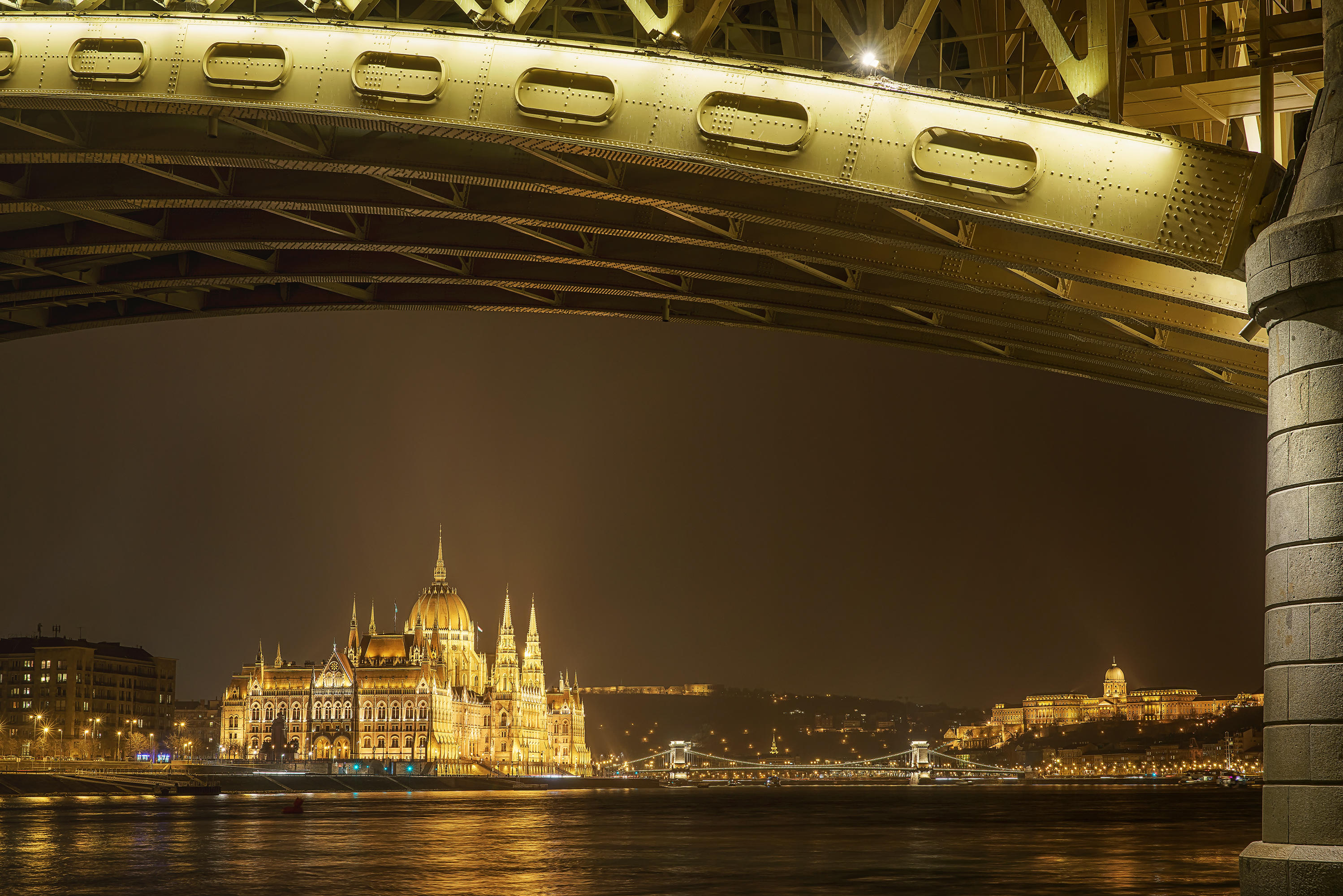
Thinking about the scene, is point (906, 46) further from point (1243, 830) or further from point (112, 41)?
point (1243, 830)

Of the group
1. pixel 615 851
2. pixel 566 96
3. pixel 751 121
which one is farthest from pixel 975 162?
pixel 615 851

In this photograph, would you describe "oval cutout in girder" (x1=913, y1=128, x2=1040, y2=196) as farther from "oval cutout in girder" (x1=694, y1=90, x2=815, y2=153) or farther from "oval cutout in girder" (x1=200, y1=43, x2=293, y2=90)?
"oval cutout in girder" (x1=200, y1=43, x2=293, y2=90)

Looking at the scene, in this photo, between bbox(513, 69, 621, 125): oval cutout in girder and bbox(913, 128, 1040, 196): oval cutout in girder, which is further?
bbox(513, 69, 621, 125): oval cutout in girder

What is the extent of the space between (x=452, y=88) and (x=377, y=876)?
15.4 m

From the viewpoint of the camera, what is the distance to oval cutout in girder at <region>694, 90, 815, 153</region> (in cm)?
1502

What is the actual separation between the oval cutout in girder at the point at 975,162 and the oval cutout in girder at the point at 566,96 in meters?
3.29

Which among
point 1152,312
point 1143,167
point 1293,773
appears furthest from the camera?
point 1152,312

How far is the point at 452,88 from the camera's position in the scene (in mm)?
15867

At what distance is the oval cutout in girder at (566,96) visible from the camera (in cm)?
1540

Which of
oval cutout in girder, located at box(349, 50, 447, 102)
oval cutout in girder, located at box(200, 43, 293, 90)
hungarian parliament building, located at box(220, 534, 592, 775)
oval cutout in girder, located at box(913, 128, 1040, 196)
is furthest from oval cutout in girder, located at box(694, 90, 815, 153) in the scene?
hungarian parliament building, located at box(220, 534, 592, 775)

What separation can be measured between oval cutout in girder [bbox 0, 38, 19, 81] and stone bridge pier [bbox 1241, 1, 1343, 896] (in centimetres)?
1415

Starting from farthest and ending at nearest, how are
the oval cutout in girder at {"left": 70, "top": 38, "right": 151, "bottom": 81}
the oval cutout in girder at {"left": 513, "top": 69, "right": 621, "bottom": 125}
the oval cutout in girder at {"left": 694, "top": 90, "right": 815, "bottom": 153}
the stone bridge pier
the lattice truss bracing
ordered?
the oval cutout in girder at {"left": 70, "top": 38, "right": 151, "bottom": 81} → the oval cutout in girder at {"left": 513, "top": 69, "right": 621, "bottom": 125} → the oval cutout in girder at {"left": 694, "top": 90, "right": 815, "bottom": 153} → the lattice truss bracing → the stone bridge pier

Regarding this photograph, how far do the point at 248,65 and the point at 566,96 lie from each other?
388 cm

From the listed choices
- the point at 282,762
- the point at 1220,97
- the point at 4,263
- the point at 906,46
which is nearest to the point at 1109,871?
the point at 1220,97
